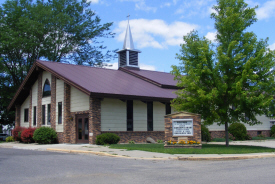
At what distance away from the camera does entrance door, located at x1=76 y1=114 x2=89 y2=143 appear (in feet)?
78.6

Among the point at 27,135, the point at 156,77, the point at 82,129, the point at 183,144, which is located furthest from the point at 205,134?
the point at 27,135

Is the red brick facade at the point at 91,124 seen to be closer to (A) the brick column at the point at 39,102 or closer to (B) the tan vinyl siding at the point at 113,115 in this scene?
(A) the brick column at the point at 39,102

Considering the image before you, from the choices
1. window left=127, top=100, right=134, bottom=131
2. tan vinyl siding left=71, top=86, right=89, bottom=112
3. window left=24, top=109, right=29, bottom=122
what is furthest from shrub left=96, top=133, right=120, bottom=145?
window left=24, top=109, right=29, bottom=122

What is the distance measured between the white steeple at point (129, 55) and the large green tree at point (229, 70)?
15376 mm

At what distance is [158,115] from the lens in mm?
26531

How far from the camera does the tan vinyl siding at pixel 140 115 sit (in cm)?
2500

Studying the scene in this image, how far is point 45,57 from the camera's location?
134 feet

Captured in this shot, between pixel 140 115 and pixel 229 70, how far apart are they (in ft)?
28.5

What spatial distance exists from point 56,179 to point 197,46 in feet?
42.7

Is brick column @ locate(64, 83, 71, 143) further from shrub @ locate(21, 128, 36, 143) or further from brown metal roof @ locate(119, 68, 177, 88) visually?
Answer: brown metal roof @ locate(119, 68, 177, 88)

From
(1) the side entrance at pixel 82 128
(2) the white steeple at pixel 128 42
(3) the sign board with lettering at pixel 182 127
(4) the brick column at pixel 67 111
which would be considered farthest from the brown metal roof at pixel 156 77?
(3) the sign board with lettering at pixel 182 127

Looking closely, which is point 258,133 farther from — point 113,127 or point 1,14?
point 1,14

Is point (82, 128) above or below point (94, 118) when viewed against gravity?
below

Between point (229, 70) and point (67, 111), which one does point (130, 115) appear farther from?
point (229, 70)
